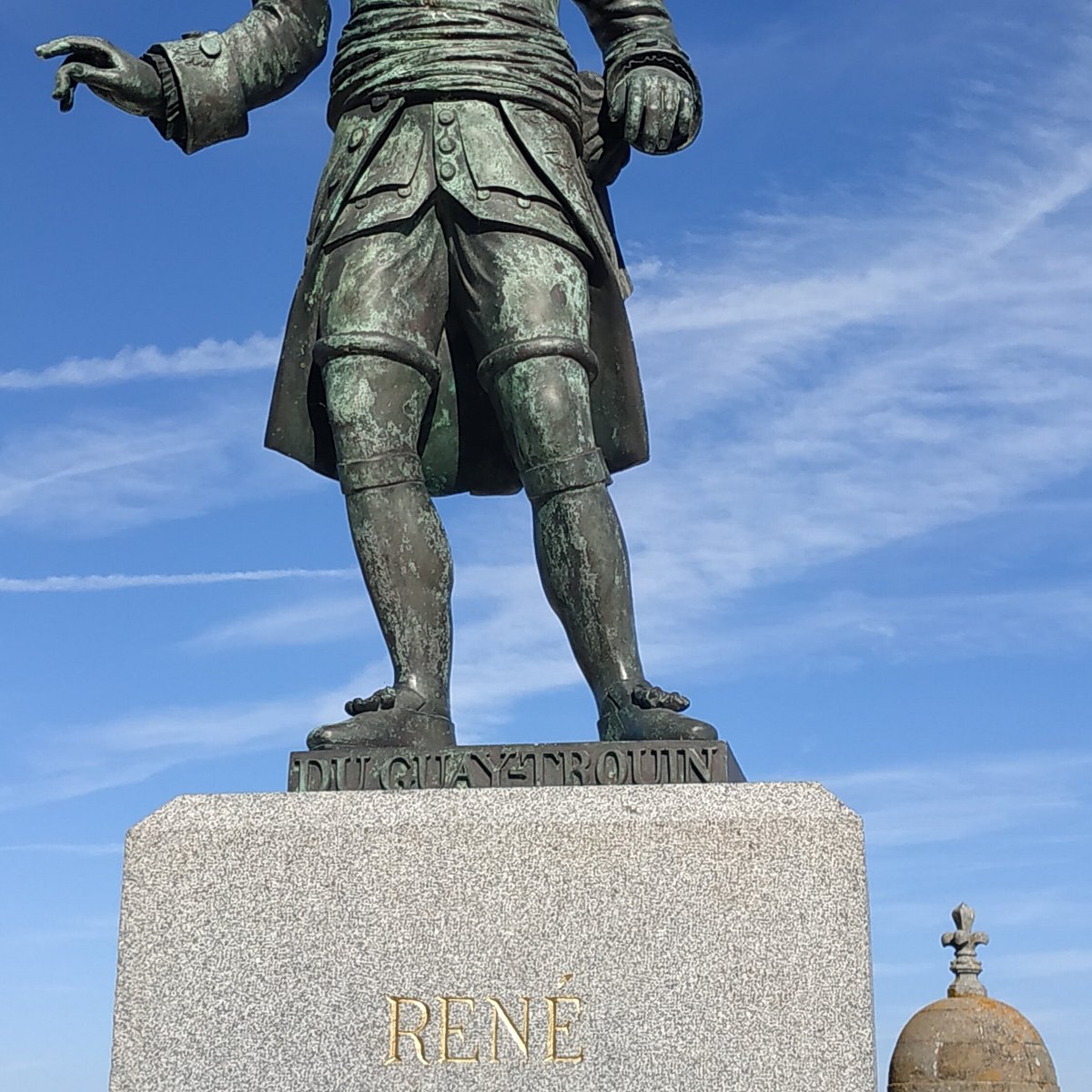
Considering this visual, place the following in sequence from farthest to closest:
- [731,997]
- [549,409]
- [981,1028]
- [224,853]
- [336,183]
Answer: [981,1028], [336,183], [549,409], [224,853], [731,997]

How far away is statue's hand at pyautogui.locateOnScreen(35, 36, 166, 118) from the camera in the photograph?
6188 millimetres

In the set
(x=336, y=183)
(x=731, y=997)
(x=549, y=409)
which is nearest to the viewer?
(x=731, y=997)

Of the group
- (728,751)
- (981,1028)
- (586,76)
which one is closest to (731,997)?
(728,751)

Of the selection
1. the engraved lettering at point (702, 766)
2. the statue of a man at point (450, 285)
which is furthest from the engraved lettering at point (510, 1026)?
the statue of a man at point (450, 285)

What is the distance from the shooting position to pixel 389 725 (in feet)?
18.3

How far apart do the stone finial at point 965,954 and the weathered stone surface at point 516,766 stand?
18771 mm

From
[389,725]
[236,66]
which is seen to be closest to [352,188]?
[236,66]

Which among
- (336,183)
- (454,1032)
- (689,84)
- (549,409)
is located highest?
(689,84)

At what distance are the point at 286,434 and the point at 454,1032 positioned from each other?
232cm

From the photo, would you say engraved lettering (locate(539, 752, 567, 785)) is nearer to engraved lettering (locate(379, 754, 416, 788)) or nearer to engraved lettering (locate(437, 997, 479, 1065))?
engraved lettering (locate(379, 754, 416, 788))

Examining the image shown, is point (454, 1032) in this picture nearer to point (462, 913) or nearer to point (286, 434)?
point (462, 913)

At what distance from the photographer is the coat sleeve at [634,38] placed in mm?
6453

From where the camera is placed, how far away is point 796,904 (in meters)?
4.98

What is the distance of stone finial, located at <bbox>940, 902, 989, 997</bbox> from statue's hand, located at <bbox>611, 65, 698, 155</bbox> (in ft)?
61.0
